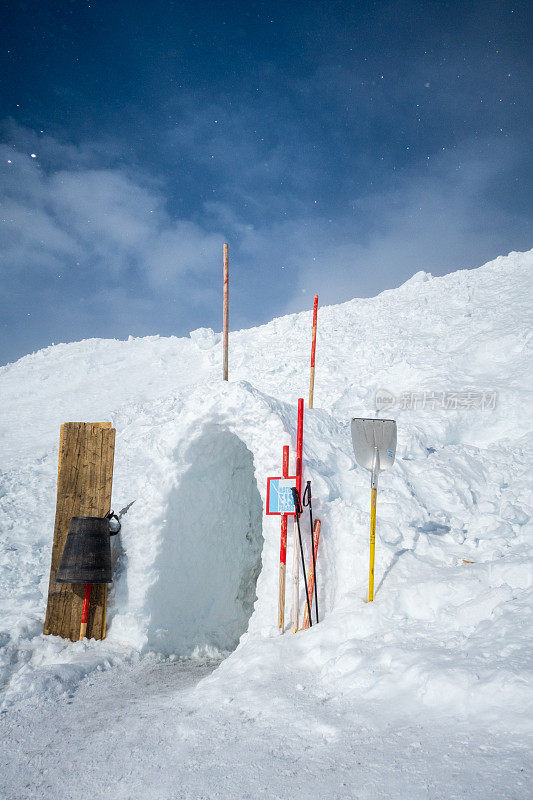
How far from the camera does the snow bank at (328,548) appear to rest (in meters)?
3.15

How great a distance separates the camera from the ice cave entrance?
5.89 m

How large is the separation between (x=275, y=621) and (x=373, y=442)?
2270mm

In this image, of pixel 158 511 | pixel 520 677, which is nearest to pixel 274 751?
pixel 520 677

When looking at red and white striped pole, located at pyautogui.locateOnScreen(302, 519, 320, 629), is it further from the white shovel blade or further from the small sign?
the white shovel blade

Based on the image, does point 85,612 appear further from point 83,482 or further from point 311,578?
point 311,578

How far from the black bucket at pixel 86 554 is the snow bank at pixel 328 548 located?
Result: 386 mm

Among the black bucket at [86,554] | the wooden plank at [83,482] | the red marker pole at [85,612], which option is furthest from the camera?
the wooden plank at [83,482]

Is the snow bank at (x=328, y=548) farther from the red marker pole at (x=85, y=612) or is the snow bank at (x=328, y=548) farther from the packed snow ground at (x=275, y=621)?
the red marker pole at (x=85, y=612)

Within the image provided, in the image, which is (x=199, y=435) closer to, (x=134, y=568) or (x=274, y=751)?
(x=134, y=568)

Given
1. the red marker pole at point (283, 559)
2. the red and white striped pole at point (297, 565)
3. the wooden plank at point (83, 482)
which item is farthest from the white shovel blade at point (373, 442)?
the wooden plank at point (83, 482)

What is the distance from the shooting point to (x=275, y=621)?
466cm

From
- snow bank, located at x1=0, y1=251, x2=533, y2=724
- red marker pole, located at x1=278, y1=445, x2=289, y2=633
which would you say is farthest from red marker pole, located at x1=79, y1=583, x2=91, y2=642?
red marker pole, located at x1=278, y1=445, x2=289, y2=633

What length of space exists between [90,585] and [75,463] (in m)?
1.67

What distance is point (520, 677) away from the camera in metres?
→ 2.33
